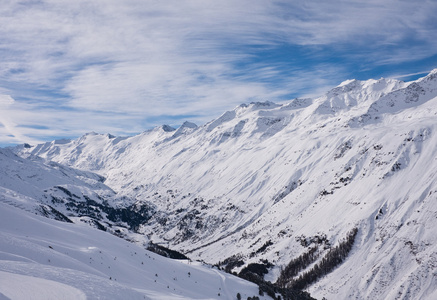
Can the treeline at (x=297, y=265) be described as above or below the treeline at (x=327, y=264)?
below

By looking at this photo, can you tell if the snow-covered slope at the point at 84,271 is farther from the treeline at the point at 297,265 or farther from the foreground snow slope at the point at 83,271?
the treeline at the point at 297,265

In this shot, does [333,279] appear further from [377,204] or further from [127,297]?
[127,297]

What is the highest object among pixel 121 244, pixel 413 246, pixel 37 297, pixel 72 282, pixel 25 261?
pixel 37 297

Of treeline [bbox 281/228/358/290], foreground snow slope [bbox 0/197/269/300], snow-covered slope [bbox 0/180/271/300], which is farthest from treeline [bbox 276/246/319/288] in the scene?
snow-covered slope [bbox 0/180/271/300]

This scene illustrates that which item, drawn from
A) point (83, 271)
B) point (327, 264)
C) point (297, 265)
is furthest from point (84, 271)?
point (297, 265)

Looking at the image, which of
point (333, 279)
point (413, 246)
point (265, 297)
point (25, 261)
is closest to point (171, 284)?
point (265, 297)

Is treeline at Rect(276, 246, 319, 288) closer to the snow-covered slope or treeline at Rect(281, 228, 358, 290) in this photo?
treeline at Rect(281, 228, 358, 290)

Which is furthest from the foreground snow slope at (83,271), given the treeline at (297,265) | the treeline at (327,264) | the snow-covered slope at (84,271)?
the treeline at (297,265)
